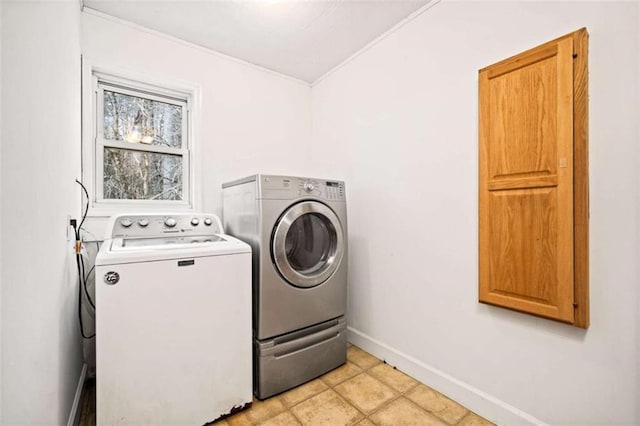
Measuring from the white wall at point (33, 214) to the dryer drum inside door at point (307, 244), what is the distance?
3.22ft

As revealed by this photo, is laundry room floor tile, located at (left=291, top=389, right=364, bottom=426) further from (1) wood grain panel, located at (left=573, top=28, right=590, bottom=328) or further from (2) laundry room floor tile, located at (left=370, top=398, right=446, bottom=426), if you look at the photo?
(1) wood grain panel, located at (left=573, top=28, right=590, bottom=328)

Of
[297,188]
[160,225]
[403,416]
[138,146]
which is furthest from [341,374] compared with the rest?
[138,146]

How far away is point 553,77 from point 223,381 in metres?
2.11

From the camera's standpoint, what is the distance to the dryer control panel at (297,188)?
1701 millimetres

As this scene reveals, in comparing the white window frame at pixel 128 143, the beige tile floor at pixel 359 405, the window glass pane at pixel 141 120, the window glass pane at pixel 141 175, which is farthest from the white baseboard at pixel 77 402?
the window glass pane at pixel 141 120

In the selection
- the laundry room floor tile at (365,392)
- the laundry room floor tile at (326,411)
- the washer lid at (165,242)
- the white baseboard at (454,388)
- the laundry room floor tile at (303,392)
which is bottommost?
the laundry room floor tile at (303,392)

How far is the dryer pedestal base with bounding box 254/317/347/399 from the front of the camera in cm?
167

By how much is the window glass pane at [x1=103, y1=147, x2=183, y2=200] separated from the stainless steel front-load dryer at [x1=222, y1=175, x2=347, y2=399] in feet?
1.74

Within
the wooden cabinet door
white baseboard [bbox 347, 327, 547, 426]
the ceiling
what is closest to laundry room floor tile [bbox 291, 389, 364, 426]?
white baseboard [bbox 347, 327, 547, 426]

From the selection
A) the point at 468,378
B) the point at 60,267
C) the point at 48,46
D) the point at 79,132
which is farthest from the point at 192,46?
the point at 468,378

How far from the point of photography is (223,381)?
148cm

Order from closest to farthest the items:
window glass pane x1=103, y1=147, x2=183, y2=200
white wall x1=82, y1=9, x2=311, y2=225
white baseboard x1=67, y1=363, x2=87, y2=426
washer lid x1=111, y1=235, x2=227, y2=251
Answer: white baseboard x1=67, y1=363, x2=87, y2=426 < washer lid x1=111, y1=235, x2=227, y2=251 < white wall x1=82, y1=9, x2=311, y2=225 < window glass pane x1=103, y1=147, x2=183, y2=200

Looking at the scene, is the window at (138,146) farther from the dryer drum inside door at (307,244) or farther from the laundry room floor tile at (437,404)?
the laundry room floor tile at (437,404)

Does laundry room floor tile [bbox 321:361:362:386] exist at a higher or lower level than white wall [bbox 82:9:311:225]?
lower
